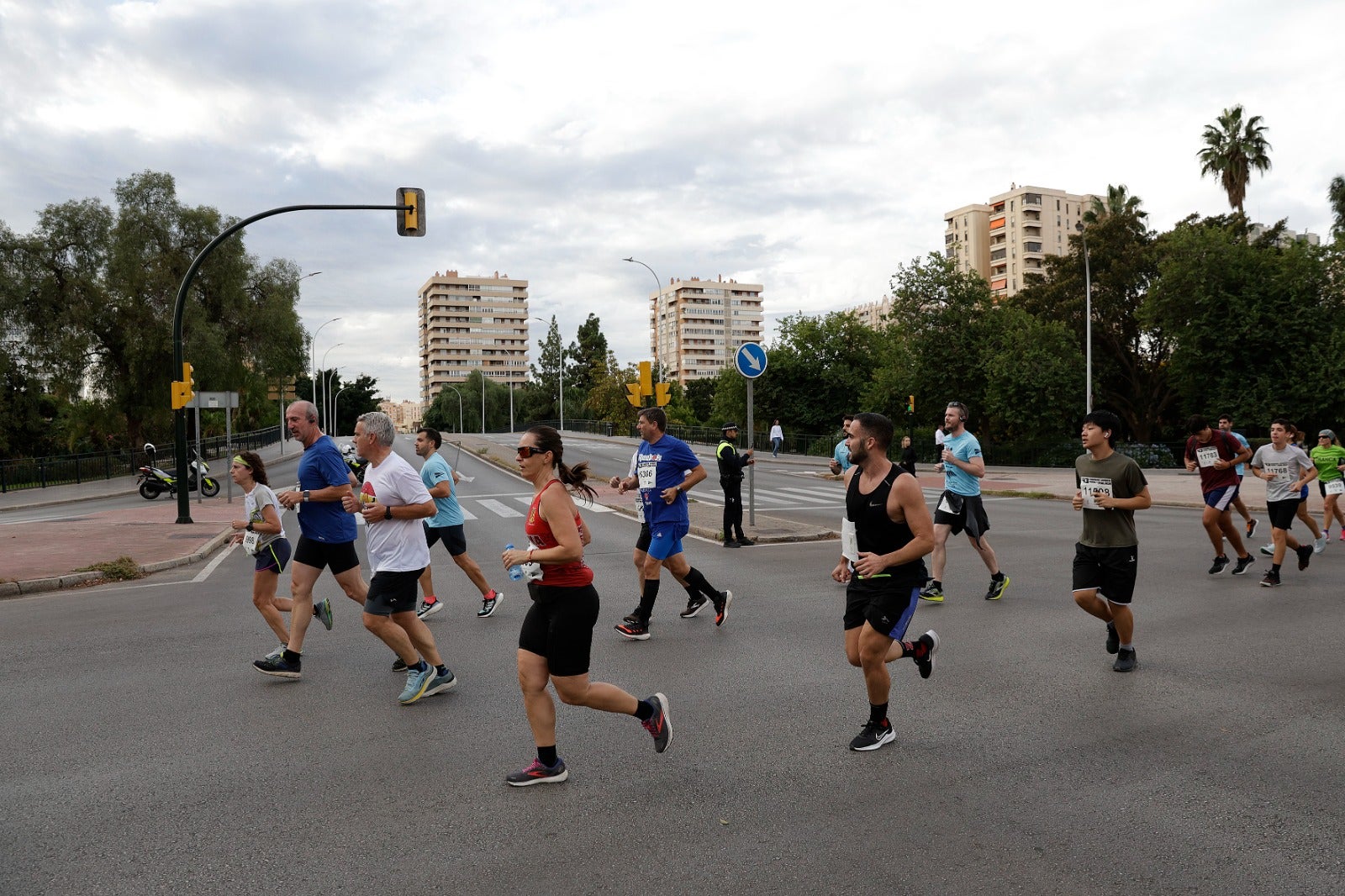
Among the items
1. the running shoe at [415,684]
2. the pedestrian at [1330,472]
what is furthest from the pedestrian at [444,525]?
the pedestrian at [1330,472]

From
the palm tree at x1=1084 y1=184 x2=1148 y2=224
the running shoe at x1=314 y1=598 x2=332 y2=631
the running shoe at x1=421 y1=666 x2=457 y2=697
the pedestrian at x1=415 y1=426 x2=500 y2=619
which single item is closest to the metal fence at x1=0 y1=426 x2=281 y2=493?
the pedestrian at x1=415 y1=426 x2=500 y2=619

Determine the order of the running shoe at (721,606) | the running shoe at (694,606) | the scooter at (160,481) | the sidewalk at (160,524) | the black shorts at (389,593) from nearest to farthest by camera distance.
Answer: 1. the black shorts at (389,593)
2. the running shoe at (721,606)
3. the running shoe at (694,606)
4. the sidewalk at (160,524)
5. the scooter at (160,481)

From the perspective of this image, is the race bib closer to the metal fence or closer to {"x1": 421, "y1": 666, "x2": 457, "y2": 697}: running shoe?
{"x1": 421, "y1": 666, "x2": 457, "y2": 697}: running shoe

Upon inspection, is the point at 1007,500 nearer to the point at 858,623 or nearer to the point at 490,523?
the point at 490,523

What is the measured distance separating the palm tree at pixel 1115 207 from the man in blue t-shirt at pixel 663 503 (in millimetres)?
44296

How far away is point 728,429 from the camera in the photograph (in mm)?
14555

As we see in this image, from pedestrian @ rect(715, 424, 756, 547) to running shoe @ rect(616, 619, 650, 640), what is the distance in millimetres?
5479

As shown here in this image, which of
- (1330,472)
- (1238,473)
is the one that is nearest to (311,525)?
(1238,473)

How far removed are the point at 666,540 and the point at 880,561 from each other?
3255mm

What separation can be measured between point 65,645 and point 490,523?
9896mm

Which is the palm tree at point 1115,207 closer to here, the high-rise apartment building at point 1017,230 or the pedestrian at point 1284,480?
the pedestrian at point 1284,480

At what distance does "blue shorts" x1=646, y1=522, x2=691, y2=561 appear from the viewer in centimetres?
756

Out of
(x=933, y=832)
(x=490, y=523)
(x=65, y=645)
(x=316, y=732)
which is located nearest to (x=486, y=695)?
(x=316, y=732)

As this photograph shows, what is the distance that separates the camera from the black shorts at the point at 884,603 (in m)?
4.61
